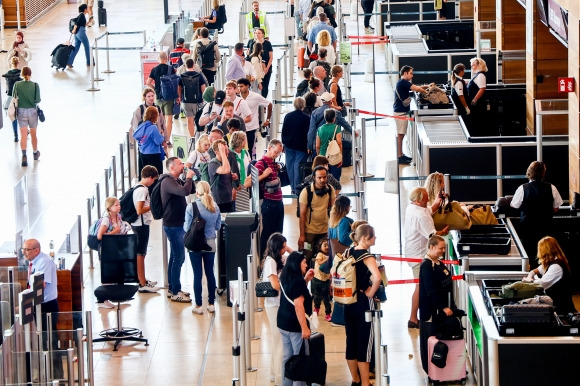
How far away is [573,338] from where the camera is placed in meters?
11.6

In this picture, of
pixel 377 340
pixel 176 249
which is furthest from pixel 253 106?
pixel 377 340

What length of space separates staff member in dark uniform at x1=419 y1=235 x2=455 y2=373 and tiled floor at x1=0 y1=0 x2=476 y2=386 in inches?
34.4

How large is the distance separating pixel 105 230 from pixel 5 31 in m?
27.2

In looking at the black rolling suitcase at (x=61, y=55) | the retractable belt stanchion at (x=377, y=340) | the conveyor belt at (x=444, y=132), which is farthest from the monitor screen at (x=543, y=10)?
the black rolling suitcase at (x=61, y=55)

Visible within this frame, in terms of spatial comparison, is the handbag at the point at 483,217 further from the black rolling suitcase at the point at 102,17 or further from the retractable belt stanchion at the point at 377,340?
the black rolling suitcase at the point at 102,17

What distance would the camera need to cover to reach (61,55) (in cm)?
3328

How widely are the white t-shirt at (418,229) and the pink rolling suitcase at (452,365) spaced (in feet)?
5.84

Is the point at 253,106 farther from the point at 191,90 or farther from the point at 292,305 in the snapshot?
the point at 292,305

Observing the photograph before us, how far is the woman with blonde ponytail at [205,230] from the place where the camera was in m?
15.0

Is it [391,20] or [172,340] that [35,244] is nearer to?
[172,340]

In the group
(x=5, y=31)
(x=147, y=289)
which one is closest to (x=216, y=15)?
(x=5, y=31)

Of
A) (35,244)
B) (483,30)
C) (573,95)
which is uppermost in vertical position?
(483,30)

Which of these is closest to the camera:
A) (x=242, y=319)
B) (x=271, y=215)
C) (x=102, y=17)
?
(x=242, y=319)

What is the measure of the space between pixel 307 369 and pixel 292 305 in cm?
61
